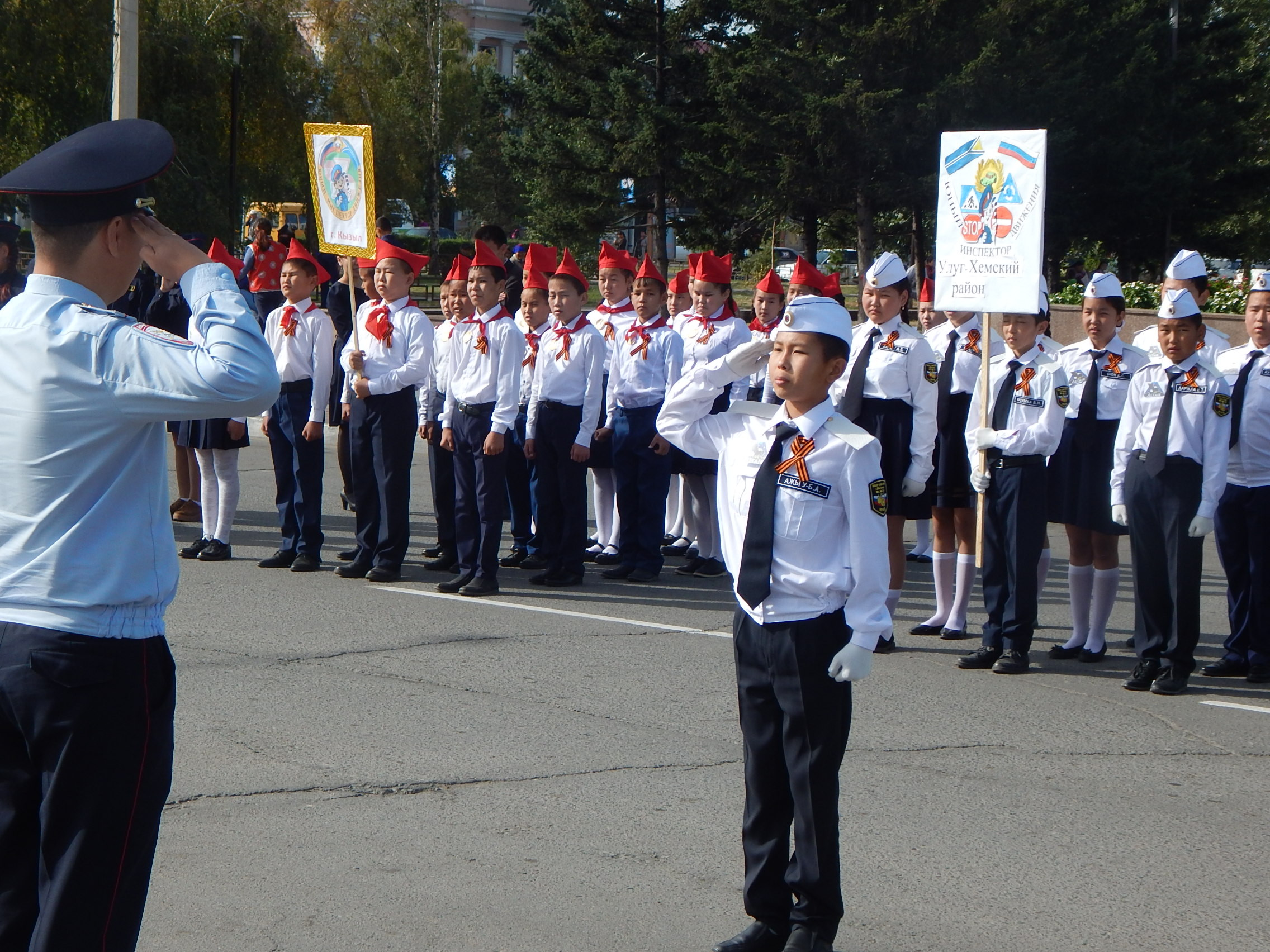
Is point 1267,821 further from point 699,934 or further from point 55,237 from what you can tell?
point 55,237

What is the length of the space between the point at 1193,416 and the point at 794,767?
4021 mm

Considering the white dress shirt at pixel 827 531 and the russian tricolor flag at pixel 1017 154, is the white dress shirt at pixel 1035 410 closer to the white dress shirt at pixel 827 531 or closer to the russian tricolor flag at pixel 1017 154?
the russian tricolor flag at pixel 1017 154

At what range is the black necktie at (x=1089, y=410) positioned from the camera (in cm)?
802

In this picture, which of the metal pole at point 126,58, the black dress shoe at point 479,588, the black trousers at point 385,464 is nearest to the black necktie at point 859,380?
the black dress shoe at point 479,588

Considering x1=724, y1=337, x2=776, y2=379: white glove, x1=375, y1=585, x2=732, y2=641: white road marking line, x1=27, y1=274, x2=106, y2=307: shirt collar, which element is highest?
x1=27, y1=274, x2=106, y2=307: shirt collar

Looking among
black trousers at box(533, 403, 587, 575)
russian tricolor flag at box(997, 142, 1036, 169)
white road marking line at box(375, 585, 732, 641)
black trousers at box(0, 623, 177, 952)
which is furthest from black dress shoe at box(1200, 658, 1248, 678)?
black trousers at box(0, 623, 177, 952)

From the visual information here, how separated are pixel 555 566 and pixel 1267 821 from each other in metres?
5.32

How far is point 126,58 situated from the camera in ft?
58.3

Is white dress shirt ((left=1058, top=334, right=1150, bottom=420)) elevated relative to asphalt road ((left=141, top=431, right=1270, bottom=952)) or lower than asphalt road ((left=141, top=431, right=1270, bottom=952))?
elevated

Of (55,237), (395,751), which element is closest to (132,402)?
(55,237)

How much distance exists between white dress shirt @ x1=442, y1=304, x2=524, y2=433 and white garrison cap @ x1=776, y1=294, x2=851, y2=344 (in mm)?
5013

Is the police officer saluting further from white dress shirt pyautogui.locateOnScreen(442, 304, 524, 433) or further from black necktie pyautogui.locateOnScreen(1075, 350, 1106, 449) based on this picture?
white dress shirt pyautogui.locateOnScreen(442, 304, 524, 433)

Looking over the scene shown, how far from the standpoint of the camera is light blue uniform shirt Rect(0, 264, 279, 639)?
2783 millimetres

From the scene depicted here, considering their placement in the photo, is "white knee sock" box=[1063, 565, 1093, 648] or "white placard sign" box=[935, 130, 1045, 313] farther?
"white placard sign" box=[935, 130, 1045, 313]
